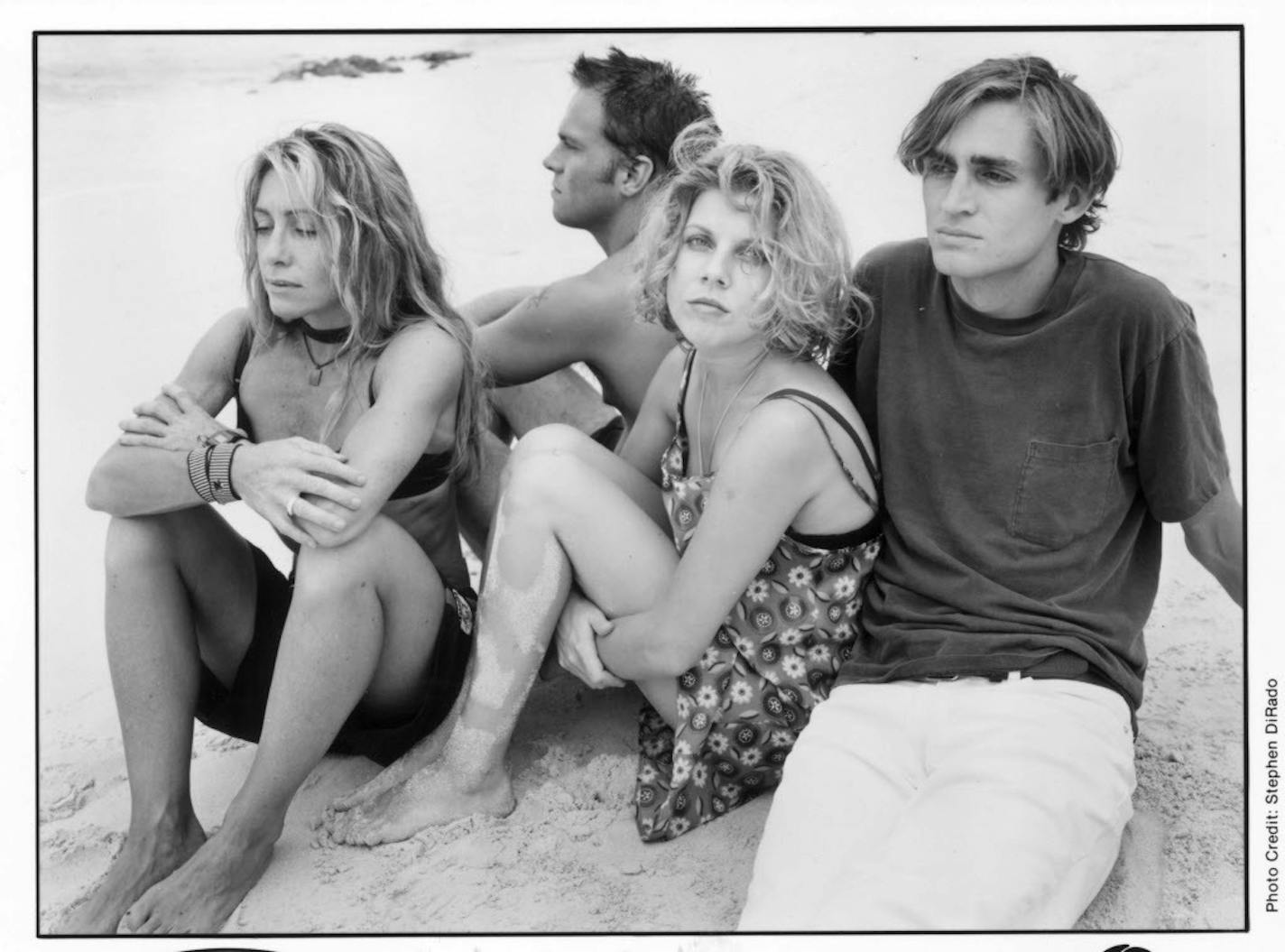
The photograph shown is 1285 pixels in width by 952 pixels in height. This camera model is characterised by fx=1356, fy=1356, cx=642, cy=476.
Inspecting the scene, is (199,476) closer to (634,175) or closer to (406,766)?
(406,766)

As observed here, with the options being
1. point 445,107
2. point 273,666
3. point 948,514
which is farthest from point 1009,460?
point 445,107

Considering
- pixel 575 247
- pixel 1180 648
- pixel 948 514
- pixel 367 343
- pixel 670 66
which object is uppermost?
pixel 670 66

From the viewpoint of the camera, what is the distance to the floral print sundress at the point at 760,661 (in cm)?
216

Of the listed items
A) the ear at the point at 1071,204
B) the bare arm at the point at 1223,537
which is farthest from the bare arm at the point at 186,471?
the bare arm at the point at 1223,537

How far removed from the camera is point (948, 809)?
193cm

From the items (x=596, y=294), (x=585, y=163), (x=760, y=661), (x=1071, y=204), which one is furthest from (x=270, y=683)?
(x=1071, y=204)

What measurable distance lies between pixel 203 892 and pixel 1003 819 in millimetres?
1217

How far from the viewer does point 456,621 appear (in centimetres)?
235

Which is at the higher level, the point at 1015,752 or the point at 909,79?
the point at 909,79

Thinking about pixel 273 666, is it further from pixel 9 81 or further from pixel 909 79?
pixel 909 79

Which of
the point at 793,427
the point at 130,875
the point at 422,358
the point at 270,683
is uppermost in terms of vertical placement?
the point at 422,358

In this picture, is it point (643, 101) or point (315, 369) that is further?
point (643, 101)

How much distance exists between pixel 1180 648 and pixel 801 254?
1296 mm

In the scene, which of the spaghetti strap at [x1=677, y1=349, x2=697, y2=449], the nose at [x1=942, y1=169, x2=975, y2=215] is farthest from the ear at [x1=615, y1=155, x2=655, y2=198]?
the nose at [x1=942, y1=169, x2=975, y2=215]
